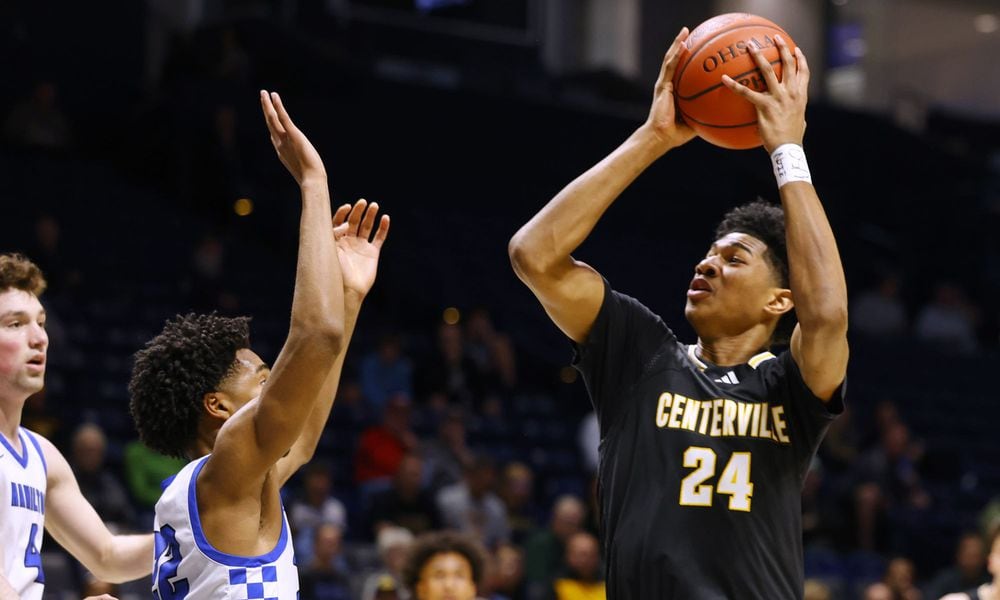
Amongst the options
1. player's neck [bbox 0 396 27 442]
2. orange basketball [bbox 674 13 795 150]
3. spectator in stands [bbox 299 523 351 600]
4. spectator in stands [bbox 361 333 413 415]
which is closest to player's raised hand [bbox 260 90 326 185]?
orange basketball [bbox 674 13 795 150]

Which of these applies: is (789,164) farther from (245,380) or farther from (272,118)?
(245,380)

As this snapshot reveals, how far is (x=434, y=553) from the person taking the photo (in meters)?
5.61

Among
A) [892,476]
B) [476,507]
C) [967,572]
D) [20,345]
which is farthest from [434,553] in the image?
[892,476]

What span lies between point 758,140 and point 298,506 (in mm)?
6249

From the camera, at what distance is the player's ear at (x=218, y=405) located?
361 centimetres

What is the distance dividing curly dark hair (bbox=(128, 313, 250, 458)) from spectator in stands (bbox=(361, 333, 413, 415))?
8.23 meters

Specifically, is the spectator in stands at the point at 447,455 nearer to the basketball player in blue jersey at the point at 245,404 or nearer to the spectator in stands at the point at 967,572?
the spectator in stands at the point at 967,572

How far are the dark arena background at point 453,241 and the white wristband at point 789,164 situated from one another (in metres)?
3.94

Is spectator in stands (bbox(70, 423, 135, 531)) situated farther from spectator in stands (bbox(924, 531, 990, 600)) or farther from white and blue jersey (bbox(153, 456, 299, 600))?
spectator in stands (bbox(924, 531, 990, 600))

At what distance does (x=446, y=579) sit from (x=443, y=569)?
44 mm

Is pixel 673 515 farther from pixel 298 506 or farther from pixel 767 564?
pixel 298 506

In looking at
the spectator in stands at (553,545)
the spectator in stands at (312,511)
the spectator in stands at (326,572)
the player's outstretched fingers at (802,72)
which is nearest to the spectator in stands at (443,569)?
the player's outstretched fingers at (802,72)

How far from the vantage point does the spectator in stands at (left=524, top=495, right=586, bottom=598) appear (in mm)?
9586

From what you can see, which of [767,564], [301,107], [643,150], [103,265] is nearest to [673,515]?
[767,564]
